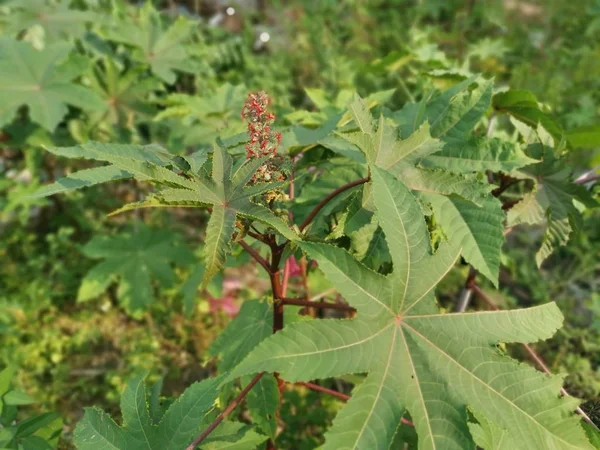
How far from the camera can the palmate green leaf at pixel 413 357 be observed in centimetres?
93

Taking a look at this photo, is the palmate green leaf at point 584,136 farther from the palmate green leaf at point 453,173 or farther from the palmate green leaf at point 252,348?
the palmate green leaf at point 252,348

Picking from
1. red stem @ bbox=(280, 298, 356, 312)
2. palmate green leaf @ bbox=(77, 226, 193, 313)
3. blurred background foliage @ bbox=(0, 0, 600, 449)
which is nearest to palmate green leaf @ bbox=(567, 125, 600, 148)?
blurred background foliage @ bbox=(0, 0, 600, 449)

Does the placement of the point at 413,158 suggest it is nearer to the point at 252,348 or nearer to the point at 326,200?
the point at 326,200

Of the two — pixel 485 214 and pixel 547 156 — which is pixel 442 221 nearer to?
pixel 485 214

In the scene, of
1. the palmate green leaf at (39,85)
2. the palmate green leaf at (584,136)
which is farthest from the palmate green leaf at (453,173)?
the palmate green leaf at (39,85)

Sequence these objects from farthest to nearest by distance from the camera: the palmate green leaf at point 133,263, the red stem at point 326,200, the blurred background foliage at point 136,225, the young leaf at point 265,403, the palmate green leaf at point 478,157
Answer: the palmate green leaf at point 133,263
the blurred background foliage at point 136,225
the young leaf at point 265,403
the palmate green leaf at point 478,157
the red stem at point 326,200

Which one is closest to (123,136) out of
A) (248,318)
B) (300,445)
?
(248,318)

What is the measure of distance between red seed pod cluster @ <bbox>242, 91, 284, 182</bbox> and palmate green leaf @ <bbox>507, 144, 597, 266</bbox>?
800 millimetres

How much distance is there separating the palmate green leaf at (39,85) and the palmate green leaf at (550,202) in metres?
2.12

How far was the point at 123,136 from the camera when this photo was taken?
2.89m

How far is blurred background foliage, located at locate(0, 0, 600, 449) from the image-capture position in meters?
2.35

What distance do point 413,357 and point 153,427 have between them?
64cm

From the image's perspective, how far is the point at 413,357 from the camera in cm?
102

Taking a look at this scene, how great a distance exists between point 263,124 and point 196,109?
4.10ft
